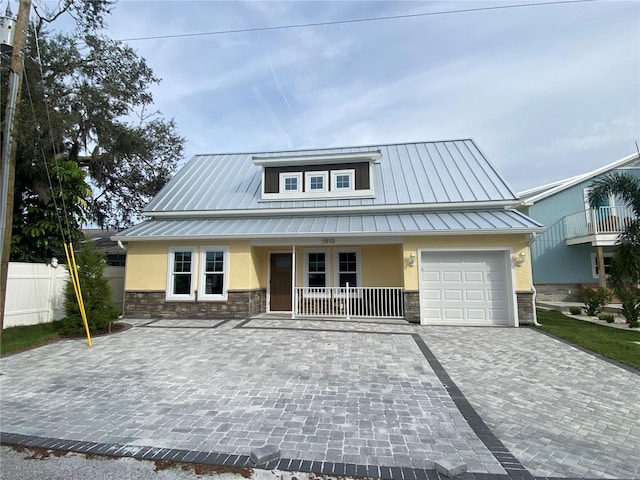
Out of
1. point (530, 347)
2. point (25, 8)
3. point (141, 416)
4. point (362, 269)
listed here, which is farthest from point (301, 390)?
point (25, 8)

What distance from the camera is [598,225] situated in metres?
14.8

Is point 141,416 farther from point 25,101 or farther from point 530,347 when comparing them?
point 25,101

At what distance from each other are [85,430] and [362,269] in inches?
379

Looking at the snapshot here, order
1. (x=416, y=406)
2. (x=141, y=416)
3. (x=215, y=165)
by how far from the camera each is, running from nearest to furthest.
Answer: (x=141, y=416) < (x=416, y=406) < (x=215, y=165)

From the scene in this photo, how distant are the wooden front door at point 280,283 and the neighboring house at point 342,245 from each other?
4cm

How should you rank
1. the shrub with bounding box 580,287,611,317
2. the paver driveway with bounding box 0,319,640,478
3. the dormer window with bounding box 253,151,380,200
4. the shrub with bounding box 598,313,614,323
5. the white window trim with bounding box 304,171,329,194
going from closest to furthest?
1. the paver driveway with bounding box 0,319,640,478
2. the shrub with bounding box 598,313,614,323
3. the shrub with bounding box 580,287,611,317
4. the dormer window with bounding box 253,151,380,200
5. the white window trim with bounding box 304,171,329,194

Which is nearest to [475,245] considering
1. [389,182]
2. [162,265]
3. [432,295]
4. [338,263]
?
[432,295]

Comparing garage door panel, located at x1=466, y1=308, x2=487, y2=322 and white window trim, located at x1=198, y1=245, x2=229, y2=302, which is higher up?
white window trim, located at x1=198, y1=245, x2=229, y2=302

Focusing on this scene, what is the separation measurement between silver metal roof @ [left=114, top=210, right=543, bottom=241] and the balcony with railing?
6.76 m

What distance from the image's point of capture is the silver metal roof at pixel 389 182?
12258 millimetres

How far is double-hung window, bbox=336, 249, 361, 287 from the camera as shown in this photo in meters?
12.3

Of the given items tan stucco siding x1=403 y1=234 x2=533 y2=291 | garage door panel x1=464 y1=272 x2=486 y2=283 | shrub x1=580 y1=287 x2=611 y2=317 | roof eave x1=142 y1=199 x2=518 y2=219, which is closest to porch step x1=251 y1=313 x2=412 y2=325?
tan stucco siding x1=403 y1=234 x2=533 y2=291

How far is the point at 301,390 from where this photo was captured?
4918 mm

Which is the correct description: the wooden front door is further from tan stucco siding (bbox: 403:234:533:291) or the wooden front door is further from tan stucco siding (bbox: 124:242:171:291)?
tan stucco siding (bbox: 403:234:533:291)
